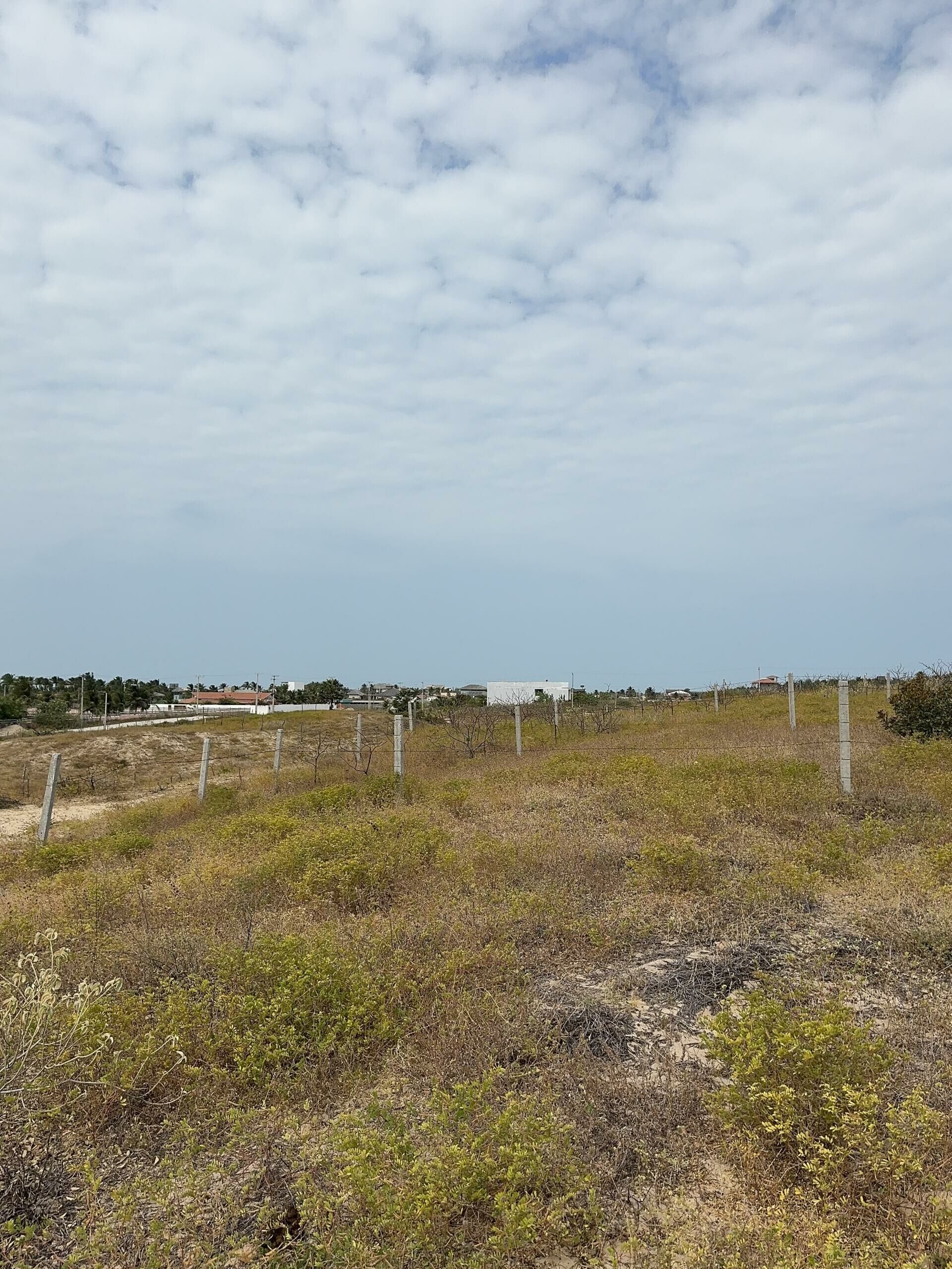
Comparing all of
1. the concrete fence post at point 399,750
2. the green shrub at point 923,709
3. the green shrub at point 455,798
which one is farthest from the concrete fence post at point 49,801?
the green shrub at point 923,709

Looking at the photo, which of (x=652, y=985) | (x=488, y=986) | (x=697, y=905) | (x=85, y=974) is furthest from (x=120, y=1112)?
(x=697, y=905)

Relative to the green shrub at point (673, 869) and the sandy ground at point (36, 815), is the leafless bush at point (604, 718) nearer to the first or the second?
the sandy ground at point (36, 815)

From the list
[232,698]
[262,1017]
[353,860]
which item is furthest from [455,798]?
[232,698]

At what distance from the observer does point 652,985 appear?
17.3 ft

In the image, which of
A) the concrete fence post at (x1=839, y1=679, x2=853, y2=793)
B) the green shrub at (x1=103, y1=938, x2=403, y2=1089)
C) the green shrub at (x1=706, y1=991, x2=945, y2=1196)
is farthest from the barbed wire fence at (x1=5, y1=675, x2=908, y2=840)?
the green shrub at (x1=103, y1=938, x2=403, y2=1089)

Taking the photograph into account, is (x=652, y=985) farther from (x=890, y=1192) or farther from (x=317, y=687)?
(x=317, y=687)

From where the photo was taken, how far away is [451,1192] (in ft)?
10.2

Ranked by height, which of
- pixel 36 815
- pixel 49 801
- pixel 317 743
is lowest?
pixel 36 815

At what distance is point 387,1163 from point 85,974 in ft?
10.1

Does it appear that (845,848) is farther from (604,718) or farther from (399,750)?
(604,718)

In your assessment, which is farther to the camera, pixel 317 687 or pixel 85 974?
pixel 317 687

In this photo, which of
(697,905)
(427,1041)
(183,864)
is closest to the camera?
(427,1041)

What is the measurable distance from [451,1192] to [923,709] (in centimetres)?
A: 1582

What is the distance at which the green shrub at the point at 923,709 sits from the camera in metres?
15.7
